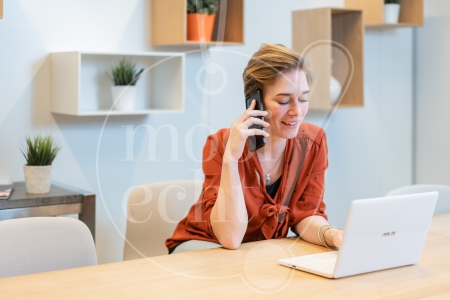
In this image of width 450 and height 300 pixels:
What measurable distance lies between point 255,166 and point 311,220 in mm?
241

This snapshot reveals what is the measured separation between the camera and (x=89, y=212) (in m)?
2.45

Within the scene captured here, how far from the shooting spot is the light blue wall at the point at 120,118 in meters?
2.69

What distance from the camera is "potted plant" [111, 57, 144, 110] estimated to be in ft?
9.29

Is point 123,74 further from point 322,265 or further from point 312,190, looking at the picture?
point 322,265

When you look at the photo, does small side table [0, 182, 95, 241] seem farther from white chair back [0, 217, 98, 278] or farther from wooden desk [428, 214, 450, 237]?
wooden desk [428, 214, 450, 237]

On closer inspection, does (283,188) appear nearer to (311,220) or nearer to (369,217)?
(311,220)

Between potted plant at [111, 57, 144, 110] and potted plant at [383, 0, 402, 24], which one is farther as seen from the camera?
potted plant at [383, 0, 402, 24]

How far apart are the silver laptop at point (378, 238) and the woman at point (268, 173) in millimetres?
227

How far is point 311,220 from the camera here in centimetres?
196

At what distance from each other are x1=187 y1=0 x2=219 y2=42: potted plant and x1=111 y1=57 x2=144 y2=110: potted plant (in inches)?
13.2

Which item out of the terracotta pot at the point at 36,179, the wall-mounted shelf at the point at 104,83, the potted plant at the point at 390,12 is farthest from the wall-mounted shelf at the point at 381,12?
the terracotta pot at the point at 36,179

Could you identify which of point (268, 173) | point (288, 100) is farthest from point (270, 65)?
point (268, 173)

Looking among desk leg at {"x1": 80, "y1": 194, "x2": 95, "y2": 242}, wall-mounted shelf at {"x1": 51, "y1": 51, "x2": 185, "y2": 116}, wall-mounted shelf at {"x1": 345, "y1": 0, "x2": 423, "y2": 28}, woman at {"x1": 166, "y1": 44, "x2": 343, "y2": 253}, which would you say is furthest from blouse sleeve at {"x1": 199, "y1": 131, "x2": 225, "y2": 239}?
wall-mounted shelf at {"x1": 345, "y1": 0, "x2": 423, "y2": 28}

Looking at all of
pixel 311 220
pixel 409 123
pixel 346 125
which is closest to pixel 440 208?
pixel 311 220
